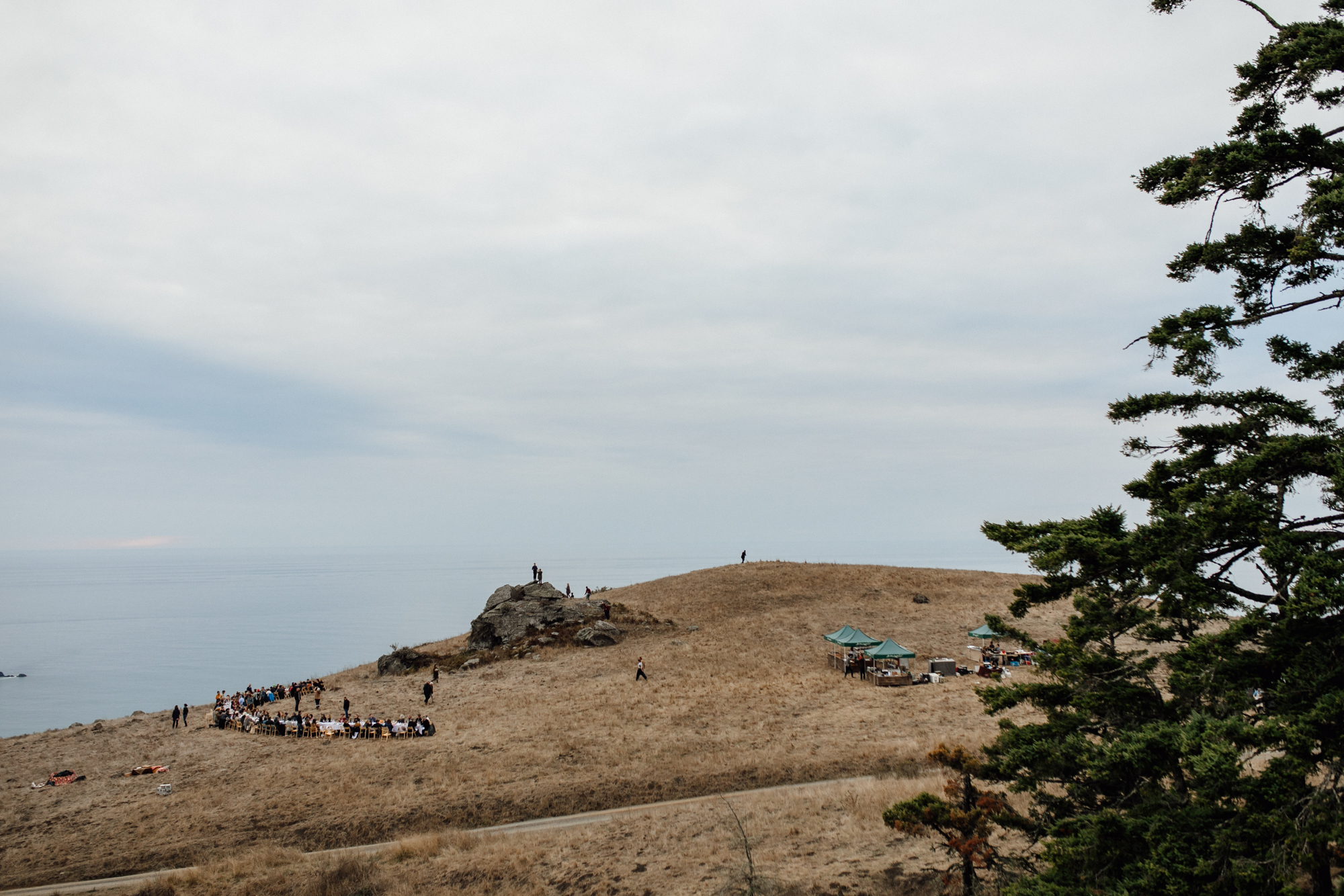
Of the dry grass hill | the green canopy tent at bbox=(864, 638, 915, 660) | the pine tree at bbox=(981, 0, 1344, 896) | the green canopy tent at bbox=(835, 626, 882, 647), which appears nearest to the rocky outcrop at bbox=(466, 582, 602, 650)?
the dry grass hill

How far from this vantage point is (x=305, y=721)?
35812 mm

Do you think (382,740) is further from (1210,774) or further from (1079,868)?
(1210,774)

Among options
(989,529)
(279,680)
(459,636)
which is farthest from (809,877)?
(279,680)

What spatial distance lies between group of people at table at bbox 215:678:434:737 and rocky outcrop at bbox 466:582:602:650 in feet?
34.7

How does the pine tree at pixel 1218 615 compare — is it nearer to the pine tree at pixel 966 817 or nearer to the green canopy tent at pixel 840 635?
the pine tree at pixel 966 817

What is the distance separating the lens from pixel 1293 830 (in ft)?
22.8

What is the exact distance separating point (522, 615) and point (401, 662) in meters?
8.25

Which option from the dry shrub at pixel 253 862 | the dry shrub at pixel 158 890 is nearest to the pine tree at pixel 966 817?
the dry shrub at pixel 253 862

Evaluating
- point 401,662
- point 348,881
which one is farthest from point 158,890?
point 401,662

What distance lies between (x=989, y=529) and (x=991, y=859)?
6.11 m

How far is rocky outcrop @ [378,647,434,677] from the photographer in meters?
46.4

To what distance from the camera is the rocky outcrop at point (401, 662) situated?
46.4 metres

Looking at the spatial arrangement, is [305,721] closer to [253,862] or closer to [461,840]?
[253,862]

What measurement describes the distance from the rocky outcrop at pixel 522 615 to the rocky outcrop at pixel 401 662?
3.49 meters
